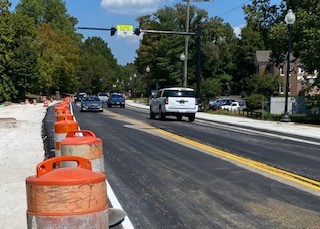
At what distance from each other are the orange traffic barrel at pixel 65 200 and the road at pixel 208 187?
2.58 meters

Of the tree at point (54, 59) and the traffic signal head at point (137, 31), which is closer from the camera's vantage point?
the traffic signal head at point (137, 31)

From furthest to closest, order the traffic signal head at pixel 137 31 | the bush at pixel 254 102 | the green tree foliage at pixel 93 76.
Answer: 1. the green tree foliage at pixel 93 76
2. the bush at pixel 254 102
3. the traffic signal head at pixel 137 31

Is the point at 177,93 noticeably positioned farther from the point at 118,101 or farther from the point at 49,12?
the point at 49,12

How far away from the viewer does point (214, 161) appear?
12.1m

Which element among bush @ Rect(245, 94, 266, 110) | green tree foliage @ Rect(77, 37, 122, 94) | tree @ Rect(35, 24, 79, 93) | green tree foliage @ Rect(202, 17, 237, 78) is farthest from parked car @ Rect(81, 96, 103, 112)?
green tree foliage @ Rect(77, 37, 122, 94)

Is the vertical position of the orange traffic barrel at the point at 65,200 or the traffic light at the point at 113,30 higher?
the traffic light at the point at 113,30

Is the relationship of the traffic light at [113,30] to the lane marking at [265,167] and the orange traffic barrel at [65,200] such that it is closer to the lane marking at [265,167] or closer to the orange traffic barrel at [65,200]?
the lane marking at [265,167]

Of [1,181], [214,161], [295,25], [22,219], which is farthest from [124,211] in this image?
[295,25]

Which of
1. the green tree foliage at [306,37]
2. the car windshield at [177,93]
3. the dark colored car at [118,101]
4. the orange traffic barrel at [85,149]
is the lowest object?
the dark colored car at [118,101]

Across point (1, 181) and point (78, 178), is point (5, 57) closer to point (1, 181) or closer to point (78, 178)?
point (1, 181)

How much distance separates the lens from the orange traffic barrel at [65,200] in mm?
3730

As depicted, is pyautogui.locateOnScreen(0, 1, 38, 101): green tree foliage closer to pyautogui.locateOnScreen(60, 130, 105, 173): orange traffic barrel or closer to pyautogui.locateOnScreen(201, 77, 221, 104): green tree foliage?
pyautogui.locateOnScreen(201, 77, 221, 104): green tree foliage

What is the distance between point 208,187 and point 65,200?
5.29 m

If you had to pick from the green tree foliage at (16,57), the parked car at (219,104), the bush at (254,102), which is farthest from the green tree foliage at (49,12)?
the bush at (254,102)
